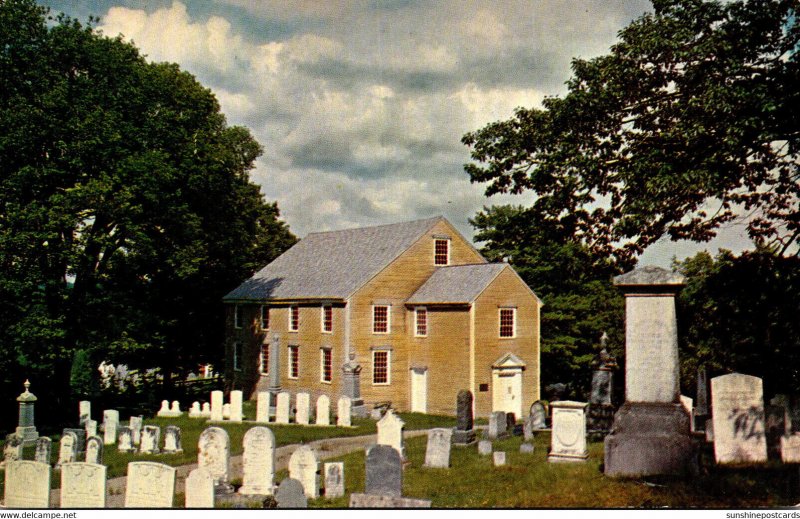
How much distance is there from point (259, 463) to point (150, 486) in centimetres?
217

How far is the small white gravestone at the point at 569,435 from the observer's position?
50.4 ft

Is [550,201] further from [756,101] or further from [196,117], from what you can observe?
[196,117]

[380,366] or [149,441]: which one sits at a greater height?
[380,366]

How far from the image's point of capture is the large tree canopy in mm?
15039

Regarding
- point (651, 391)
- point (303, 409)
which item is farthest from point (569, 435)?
point (303, 409)

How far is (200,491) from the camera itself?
39.3 feet

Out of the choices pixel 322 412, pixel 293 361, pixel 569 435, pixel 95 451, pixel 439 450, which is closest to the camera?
pixel 569 435

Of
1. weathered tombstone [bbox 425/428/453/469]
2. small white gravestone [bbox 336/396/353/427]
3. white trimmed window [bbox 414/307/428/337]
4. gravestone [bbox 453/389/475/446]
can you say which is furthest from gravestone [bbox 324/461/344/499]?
white trimmed window [bbox 414/307/428/337]

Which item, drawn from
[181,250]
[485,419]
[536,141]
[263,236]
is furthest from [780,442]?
[263,236]

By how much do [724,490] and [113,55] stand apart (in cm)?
2603

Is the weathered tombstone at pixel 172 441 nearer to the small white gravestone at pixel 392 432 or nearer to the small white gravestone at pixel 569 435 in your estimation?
the small white gravestone at pixel 392 432

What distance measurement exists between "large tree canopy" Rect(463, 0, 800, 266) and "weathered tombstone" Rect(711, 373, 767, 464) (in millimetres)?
4357

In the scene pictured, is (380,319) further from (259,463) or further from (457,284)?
(259,463)

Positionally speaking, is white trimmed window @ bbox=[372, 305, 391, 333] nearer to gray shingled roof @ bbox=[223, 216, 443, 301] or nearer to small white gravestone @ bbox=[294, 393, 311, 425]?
gray shingled roof @ bbox=[223, 216, 443, 301]
